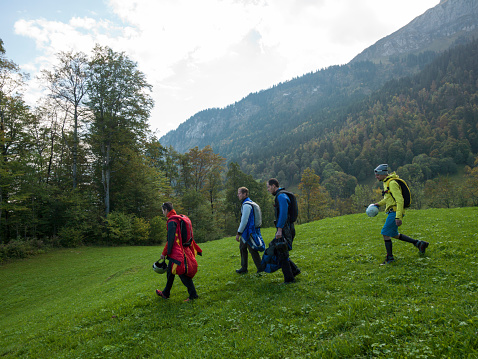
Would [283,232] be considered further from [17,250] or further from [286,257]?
[17,250]

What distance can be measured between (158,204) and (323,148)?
155m

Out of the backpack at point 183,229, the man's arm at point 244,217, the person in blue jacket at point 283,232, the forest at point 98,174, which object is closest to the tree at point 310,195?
the forest at point 98,174

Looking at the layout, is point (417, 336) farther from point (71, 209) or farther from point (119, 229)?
point (71, 209)

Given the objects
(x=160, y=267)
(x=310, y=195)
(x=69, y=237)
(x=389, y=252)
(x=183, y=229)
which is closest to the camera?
(x=183, y=229)

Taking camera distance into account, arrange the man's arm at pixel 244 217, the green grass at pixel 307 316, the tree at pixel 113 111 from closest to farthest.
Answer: the green grass at pixel 307 316 → the man's arm at pixel 244 217 → the tree at pixel 113 111

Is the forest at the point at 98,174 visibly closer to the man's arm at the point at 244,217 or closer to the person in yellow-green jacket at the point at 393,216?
the man's arm at the point at 244,217

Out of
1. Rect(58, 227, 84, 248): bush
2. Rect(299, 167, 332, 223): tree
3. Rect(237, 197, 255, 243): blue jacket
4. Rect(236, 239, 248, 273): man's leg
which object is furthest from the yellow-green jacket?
Rect(299, 167, 332, 223): tree

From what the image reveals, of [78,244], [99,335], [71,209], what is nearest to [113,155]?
[71,209]

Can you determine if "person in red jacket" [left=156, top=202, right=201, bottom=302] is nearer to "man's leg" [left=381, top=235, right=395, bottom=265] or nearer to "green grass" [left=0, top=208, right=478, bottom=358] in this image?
"green grass" [left=0, top=208, right=478, bottom=358]

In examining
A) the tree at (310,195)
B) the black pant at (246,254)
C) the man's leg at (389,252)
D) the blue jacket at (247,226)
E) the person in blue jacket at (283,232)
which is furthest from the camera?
the tree at (310,195)

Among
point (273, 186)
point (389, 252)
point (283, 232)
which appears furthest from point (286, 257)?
point (389, 252)

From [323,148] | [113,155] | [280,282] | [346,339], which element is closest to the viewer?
[346,339]

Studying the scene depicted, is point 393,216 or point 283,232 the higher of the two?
point 393,216

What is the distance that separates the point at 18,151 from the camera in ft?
100
